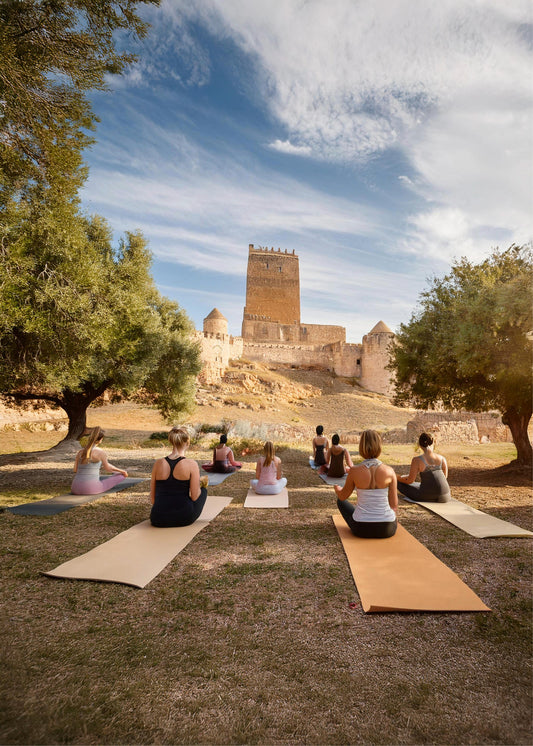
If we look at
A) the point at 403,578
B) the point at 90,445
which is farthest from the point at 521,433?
the point at 90,445

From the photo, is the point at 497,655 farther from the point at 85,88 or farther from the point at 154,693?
the point at 85,88

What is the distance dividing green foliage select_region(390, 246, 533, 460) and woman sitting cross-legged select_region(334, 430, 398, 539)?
5245mm

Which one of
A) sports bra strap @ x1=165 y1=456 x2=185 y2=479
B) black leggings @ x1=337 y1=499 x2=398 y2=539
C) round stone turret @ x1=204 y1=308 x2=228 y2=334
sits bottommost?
black leggings @ x1=337 y1=499 x2=398 y2=539

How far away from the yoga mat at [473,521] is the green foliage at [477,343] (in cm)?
345

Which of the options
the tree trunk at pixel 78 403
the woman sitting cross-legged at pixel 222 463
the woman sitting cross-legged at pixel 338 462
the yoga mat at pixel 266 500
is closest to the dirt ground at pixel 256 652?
the yoga mat at pixel 266 500

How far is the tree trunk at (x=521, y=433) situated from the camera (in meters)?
11.1

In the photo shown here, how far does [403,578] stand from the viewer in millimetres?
3930

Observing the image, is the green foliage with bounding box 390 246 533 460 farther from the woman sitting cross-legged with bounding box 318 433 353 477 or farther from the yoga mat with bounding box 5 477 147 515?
the yoga mat with bounding box 5 477 147 515

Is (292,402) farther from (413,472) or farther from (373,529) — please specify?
(373,529)

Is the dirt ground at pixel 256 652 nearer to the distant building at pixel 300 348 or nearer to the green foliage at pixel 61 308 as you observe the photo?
the green foliage at pixel 61 308

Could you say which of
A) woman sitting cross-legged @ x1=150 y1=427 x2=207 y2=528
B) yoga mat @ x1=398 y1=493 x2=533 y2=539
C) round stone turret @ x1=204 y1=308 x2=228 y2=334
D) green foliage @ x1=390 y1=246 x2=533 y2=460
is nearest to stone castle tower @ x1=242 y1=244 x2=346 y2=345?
round stone turret @ x1=204 y1=308 x2=228 y2=334

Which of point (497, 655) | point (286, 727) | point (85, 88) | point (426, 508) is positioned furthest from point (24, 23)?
point (426, 508)

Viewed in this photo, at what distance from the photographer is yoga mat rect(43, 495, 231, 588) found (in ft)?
12.8

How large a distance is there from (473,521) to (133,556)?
205 inches
